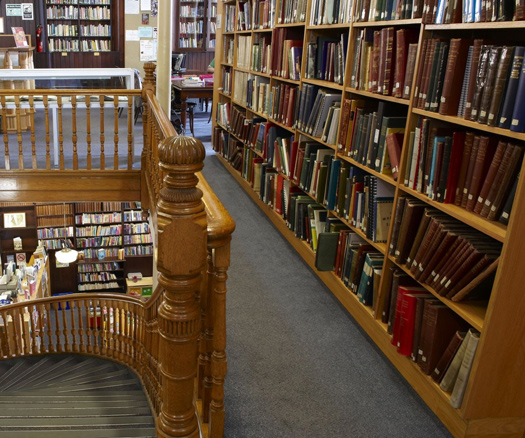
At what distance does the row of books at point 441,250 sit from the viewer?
2207 millimetres

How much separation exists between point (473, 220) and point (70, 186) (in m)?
3.81

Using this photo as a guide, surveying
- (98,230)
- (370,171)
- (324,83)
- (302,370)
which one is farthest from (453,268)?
(98,230)

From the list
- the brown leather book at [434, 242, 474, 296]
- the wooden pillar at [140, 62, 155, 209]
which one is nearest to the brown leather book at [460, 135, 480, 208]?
the brown leather book at [434, 242, 474, 296]

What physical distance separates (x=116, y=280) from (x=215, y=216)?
836 centimetres

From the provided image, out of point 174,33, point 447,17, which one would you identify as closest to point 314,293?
point 447,17

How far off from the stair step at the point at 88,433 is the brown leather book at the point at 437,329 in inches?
49.6

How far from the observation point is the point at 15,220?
846 cm

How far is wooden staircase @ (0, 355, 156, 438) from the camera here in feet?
7.07

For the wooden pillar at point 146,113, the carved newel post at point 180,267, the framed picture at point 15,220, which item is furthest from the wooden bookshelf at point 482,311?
the framed picture at point 15,220

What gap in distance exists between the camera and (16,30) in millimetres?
9133

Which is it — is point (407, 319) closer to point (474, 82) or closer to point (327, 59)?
point (474, 82)

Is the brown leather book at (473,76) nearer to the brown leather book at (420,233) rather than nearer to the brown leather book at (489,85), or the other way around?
the brown leather book at (489,85)

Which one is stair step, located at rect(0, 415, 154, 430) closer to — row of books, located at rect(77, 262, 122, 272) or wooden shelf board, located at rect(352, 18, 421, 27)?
wooden shelf board, located at rect(352, 18, 421, 27)

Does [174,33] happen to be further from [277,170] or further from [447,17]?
[447,17]
